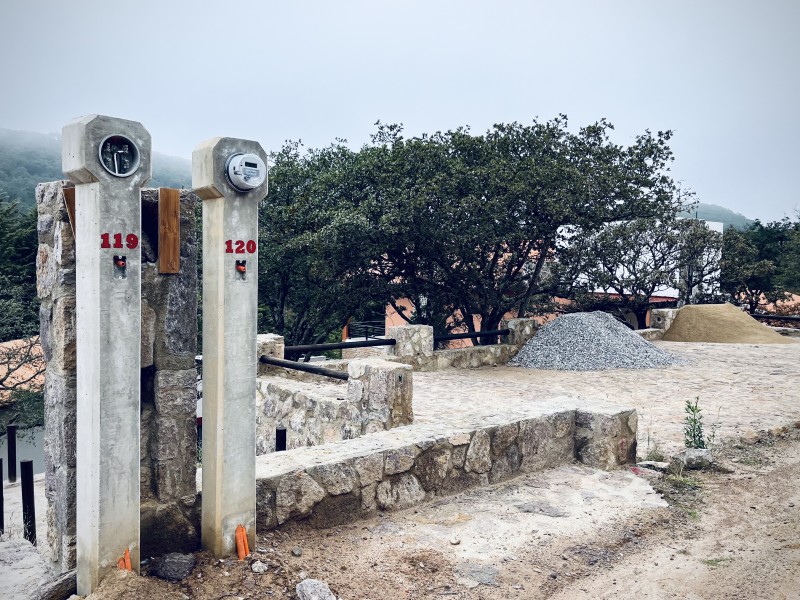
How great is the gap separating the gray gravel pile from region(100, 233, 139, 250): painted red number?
1116cm

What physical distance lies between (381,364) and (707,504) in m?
3.42

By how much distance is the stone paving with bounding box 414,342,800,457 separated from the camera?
840 centimetres

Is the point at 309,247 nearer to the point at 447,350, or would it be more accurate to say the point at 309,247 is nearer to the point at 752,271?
the point at 447,350

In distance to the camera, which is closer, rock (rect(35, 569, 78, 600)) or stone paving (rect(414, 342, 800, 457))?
rock (rect(35, 569, 78, 600))

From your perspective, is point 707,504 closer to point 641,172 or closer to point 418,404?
point 418,404

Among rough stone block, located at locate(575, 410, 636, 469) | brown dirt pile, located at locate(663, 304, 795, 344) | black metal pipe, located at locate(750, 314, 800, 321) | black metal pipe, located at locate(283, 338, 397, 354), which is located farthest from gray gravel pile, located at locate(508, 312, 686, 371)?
black metal pipe, located at locate(750, 314, 800, 321)

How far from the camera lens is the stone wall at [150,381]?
324 centimetres

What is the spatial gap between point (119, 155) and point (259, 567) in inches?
82.8

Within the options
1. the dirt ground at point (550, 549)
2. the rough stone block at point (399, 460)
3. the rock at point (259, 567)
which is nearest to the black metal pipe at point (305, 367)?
the dirt ground at point (550, 549)

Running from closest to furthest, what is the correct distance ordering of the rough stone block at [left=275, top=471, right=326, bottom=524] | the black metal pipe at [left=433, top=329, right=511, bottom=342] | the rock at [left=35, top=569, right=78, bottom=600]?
the rock at [left=35, top=569, right=78, bottom=600] → the rough stone block at [left=275, top=471, right=326, bottom=524] → the black metal pipe at [left=433, top=329, right=511, bottom=342]

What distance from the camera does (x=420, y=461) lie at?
492cm

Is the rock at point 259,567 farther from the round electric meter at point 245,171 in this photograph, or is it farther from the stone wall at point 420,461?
the round electric meter at point 245,171

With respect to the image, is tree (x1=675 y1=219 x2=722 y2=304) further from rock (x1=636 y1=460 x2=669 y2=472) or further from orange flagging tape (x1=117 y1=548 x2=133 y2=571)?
orange flagging tape (x1=117 y1=548 x2=133 y2=571)

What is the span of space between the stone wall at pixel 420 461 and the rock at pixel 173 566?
1.91 feet
